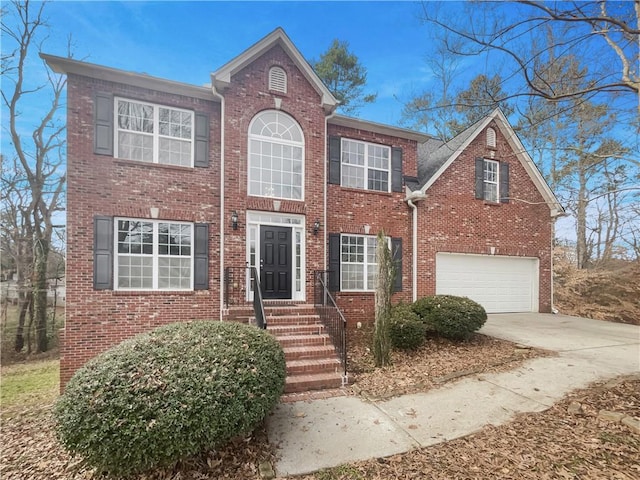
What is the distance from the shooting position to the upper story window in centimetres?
822

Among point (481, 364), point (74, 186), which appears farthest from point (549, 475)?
point (74, 186)

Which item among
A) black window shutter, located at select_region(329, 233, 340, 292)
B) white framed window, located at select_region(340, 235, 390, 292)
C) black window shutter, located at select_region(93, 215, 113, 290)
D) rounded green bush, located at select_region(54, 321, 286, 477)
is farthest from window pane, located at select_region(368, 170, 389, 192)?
rounded green bush, located at select_region(54, 321, 286, 477)

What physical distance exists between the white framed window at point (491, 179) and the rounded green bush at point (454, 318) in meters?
5.19

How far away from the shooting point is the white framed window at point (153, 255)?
7156mm

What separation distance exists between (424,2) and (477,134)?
7.33 m

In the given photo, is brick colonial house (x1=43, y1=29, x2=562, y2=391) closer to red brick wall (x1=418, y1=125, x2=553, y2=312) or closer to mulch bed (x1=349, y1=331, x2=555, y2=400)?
red brick wall (x1=418, y1=125, x2=553, y2=312)

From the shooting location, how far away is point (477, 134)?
11117mm

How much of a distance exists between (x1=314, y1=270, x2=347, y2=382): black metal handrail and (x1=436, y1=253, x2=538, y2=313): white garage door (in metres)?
4.34

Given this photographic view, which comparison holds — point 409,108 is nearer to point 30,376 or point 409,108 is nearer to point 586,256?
point 586,256

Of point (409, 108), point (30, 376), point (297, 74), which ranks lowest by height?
point (30, 376)

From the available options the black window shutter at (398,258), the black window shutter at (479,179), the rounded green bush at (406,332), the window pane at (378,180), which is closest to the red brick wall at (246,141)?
the window pane at (378,180)

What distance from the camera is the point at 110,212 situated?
702cm

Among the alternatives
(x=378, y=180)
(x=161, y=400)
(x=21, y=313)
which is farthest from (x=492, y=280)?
(x=21, y=313)

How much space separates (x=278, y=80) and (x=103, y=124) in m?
4.26
